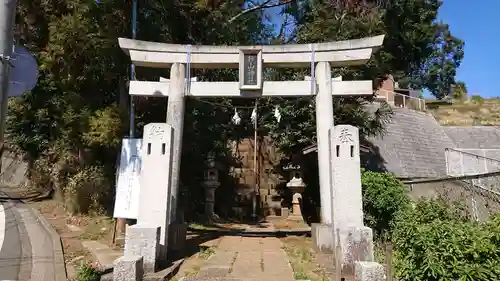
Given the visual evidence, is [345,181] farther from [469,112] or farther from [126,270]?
[469,112]

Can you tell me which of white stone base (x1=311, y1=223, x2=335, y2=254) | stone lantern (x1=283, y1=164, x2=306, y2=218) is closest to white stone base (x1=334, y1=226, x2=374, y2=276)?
white stone base (x1=311, y1=223, x2=335, y2=254)

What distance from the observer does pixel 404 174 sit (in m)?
20.6

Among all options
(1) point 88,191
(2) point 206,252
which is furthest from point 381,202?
(1) point 88,191

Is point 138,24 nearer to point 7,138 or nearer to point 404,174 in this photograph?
point 7,138

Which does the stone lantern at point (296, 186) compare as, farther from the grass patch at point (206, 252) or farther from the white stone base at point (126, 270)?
the white stone base at point (126, 270)

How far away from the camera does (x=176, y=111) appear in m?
8.92

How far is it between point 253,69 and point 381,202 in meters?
5.12

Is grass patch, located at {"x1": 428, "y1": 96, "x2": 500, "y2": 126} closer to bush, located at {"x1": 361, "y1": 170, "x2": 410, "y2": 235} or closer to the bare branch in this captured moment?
the bare branch

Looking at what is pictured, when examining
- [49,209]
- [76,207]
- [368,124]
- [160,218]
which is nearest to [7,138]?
[49,209]

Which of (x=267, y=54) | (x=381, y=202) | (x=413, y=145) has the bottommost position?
(x=381, y=202)

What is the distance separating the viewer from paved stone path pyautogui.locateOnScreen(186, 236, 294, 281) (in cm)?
617

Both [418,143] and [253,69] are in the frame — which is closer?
[253,69]

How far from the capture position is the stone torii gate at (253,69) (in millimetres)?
8945

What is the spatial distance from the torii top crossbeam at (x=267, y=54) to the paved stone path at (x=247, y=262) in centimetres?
431
